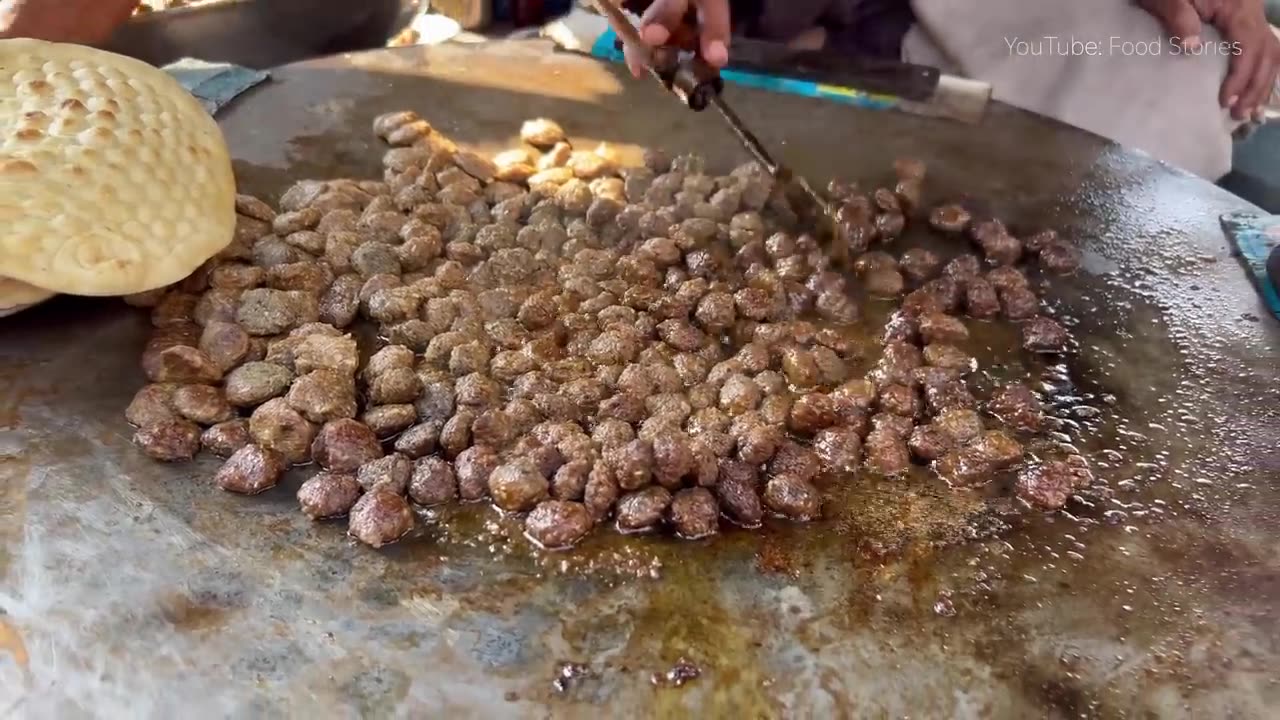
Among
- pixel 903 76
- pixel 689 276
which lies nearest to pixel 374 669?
pixel 689 276

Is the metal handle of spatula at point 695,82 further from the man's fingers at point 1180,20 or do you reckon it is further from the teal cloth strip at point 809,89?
the man's fingers at point 1180,20

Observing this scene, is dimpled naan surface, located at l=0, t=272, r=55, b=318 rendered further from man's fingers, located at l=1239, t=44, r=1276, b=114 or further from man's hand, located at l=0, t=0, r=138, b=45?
man's fingers, located at l=1239, t=44, r=1276, b=114

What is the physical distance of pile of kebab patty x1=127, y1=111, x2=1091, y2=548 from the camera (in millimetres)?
1250

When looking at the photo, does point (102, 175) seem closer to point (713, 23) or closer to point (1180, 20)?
point (713, 23)

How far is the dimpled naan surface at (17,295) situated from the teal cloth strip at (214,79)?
0.72 m

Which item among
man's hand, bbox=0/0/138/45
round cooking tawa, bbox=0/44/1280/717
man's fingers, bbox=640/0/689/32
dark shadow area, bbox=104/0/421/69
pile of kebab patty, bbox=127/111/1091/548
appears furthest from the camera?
dark shadow area, bbox=104/0/421/69

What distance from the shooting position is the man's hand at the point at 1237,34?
2.41 m

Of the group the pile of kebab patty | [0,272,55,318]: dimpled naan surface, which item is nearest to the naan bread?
[0,272,55,318]: dimpled naan surface

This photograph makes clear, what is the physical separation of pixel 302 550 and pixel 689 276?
0.82 m

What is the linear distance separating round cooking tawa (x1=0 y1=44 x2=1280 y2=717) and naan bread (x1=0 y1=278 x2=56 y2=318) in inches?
1.8

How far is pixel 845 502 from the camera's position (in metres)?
1.27

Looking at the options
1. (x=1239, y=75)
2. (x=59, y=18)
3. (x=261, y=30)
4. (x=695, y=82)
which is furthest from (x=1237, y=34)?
(x=59, y=18)

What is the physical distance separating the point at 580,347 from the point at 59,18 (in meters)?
1.22

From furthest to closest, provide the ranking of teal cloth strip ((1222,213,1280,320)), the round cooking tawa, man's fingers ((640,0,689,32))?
1. man's fingers ((640,0,689,32))
2. teal cloth strip ((1222,213,1280,320))
3. the round cooking tawa
